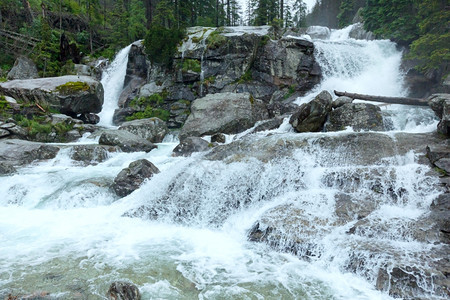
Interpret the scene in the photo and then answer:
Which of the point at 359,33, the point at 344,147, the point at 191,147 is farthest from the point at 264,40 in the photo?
the point at 344,147

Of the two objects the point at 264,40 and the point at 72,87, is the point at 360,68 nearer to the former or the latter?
the point at 264,40

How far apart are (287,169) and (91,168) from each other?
869 centimetres

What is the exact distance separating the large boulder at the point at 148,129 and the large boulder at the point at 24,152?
172 inches

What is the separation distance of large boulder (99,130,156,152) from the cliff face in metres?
7.07

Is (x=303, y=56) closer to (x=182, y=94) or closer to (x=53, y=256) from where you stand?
(x=182, y=94)

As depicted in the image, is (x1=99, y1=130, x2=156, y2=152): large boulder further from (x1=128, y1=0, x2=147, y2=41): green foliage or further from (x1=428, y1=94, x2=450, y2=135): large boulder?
(x1=128, y1=0, x2=147, y2=41): green foliage

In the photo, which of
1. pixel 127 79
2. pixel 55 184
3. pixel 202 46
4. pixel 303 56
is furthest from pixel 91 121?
pixel 303 56

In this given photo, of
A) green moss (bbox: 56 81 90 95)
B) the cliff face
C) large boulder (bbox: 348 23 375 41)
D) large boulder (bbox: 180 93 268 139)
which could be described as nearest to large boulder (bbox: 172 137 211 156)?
large boulder (bbox: 180 93 268 139)

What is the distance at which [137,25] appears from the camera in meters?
31.4

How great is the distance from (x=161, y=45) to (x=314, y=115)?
1598cm

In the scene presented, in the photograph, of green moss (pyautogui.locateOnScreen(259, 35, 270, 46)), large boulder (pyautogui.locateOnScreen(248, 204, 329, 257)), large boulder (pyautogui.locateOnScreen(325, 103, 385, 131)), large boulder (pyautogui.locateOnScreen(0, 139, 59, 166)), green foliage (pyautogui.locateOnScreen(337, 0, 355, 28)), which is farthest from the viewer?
green foliage (pyautogui.locateOnScreen(337, 0, 355, 28))

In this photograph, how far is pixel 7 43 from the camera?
28.6 metres

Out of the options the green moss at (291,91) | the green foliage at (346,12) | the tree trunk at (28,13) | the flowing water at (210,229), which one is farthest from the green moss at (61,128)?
the green foliage at (346,12)

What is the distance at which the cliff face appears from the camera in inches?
890
